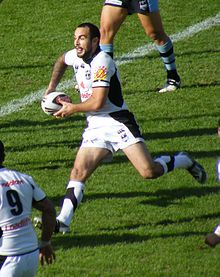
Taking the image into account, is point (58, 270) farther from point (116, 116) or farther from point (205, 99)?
point (205, 99)

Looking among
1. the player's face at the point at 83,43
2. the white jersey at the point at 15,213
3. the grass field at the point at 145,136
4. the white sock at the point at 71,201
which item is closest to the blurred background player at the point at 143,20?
the grass field at the point at 145,136

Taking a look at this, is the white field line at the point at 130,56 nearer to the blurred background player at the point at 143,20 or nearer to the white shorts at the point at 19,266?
the blurred background player at the point at 143,20

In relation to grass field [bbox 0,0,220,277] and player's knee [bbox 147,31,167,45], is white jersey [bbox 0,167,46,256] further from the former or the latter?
player's knee [bbox 147,31,167,45]

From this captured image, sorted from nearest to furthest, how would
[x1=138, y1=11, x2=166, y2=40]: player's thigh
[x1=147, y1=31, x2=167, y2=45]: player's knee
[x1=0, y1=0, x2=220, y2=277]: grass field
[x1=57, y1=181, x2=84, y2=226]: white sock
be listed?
[x1=0, y1=0, x2=220, y2=277]: grass field → [x1=57, y1=181, x2=84, y2=226]: white sock → [x1=138, y1=11, x2=166, y2=40]: player's thigh → [x1=147, y1=31, x2=167, y2=45]: player's knee

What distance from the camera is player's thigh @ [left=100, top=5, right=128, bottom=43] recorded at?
13.5m

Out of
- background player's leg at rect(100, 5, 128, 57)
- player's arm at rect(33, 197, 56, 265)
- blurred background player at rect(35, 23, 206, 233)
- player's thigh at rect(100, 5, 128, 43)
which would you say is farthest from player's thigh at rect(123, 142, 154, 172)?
player's thigh at rect(100, 5, 128, 43)

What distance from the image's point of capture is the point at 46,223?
23.7 feet

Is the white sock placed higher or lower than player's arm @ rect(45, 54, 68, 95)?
lower

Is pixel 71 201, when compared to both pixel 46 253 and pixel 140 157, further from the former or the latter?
pixel 46 253

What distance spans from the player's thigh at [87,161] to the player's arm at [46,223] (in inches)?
92.3

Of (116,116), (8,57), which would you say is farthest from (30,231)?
(8,57)

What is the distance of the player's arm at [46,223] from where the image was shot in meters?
7.20

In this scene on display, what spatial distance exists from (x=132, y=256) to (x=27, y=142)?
383cm

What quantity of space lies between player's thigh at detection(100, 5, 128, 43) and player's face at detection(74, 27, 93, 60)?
3779 mm
